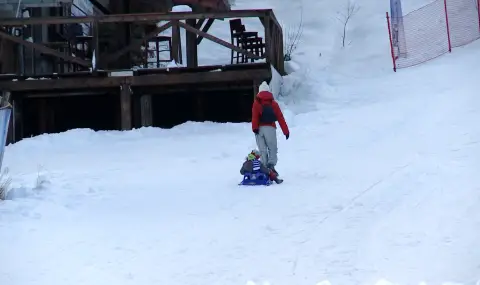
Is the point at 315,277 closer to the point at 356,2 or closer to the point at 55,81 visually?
the point at 55,81

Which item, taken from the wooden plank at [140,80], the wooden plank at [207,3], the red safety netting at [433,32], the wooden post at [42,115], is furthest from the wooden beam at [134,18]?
the red safety netting at [433,32]

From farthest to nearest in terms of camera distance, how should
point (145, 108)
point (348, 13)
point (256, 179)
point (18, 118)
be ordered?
point (348, 13) < point (145, 108) < point (18, 118) < point (256, 179)

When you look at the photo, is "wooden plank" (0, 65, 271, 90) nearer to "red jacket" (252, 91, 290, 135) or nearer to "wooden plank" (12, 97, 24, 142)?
"wooden plank" (12, 97, 24, 142)

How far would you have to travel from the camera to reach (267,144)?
425 inches

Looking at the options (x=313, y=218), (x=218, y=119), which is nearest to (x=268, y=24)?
(x=218, y=119)

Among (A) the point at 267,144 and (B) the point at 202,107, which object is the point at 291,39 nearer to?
(B) the point at 202,107

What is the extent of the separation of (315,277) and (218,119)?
475 inches

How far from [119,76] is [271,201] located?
24.6 ft

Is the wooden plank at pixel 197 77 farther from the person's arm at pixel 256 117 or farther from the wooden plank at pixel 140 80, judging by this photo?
the person's arm at pixel 256 117

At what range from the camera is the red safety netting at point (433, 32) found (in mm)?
21094

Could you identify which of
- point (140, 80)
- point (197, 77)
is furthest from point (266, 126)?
point (140, 80)

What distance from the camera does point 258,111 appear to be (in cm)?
1079

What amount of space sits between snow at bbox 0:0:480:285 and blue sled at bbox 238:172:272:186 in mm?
245

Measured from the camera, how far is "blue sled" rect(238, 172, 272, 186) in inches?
403
